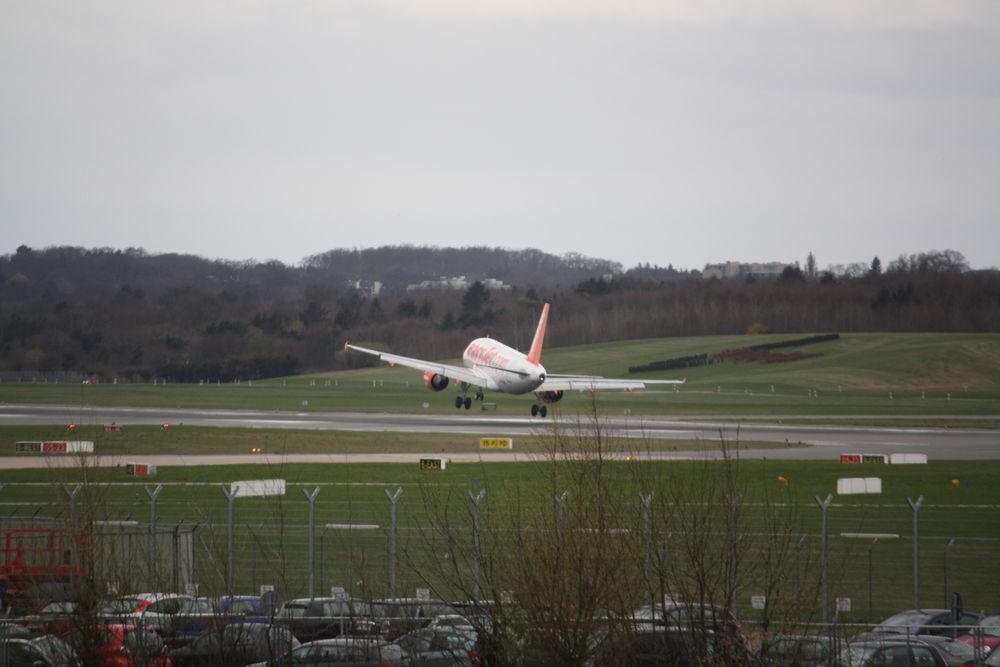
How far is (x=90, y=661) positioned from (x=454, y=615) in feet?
16.9

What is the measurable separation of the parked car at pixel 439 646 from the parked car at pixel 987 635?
786 centimetres

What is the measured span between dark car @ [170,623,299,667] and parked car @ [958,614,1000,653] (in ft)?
33.9

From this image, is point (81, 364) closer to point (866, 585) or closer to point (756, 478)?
point (756, 478)

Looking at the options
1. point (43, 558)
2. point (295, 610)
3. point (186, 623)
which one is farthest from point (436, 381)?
point (186, 623)

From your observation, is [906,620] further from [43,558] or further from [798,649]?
[43,558]

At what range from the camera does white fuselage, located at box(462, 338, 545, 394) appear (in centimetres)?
7945

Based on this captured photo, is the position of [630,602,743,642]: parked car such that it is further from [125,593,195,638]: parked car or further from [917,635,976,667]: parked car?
[125,593,195,638]: parked car

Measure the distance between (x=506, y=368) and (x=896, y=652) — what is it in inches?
2460

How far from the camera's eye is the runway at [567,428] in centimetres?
6094

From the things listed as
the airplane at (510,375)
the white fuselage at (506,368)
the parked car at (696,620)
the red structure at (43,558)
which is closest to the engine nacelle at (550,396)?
the airplane at (510,375)

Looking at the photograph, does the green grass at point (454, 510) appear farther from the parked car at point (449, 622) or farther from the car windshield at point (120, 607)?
the car windshield at point (120, 607)

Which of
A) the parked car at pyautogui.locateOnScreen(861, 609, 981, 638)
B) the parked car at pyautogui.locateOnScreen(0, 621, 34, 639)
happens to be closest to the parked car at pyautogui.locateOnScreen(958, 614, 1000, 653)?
the parked car at pyautogui.locateOnScreen(861, 609, 981, 638)

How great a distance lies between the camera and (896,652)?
61.3 ft

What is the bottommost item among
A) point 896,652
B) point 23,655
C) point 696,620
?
point 896,652
